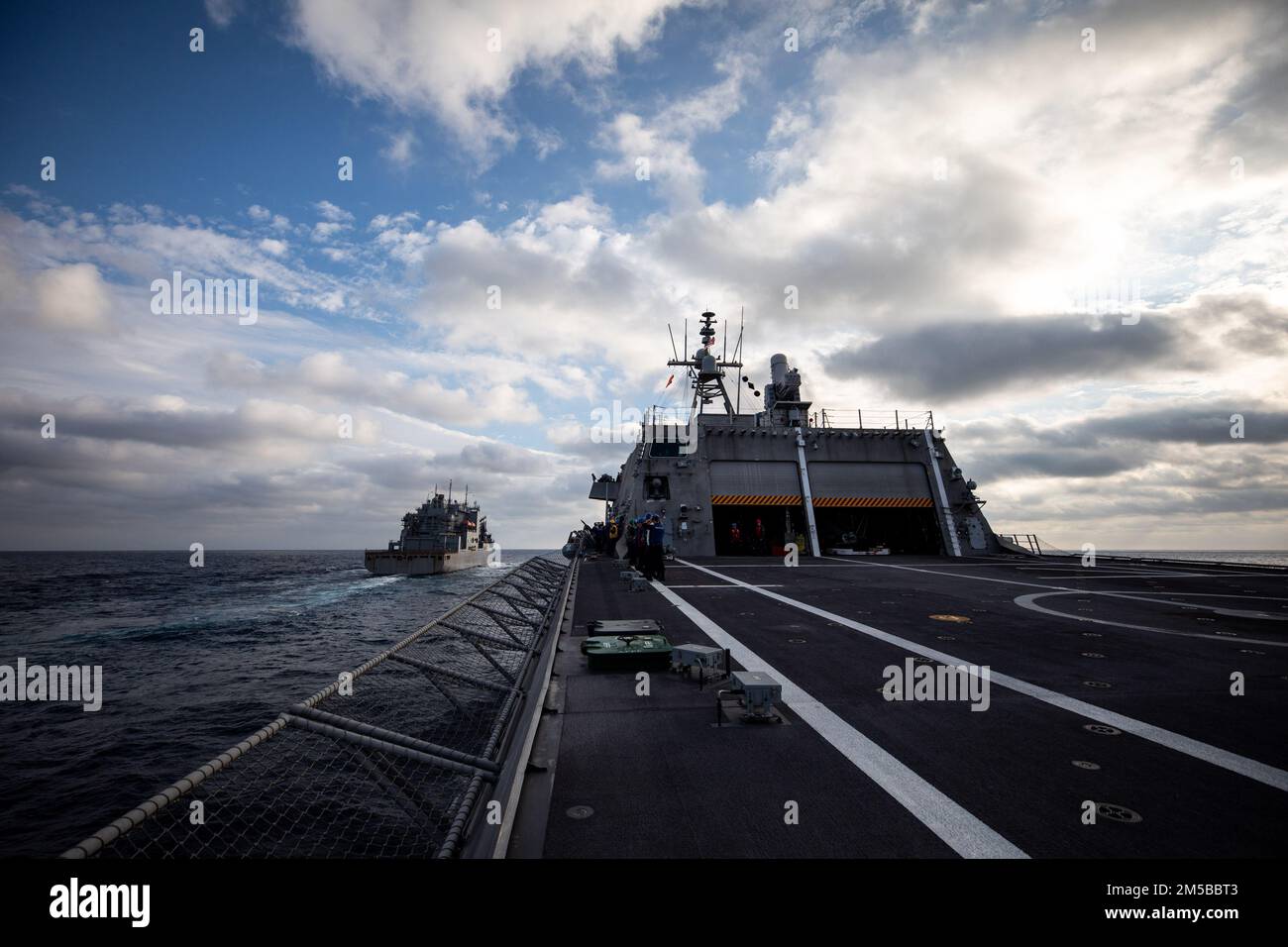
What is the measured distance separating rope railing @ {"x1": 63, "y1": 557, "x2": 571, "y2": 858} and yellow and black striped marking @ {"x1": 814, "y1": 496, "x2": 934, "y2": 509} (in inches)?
842

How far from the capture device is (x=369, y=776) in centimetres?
395

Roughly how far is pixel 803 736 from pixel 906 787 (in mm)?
1104

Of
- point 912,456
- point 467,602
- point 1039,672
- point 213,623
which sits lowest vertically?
point 213,623

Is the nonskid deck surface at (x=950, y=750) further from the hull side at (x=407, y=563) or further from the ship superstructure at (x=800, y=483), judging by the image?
the hull side at (x=407, y=563)

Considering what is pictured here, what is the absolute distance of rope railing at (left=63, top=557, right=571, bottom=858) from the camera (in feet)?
11.4

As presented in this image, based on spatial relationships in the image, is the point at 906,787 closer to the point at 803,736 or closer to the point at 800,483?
the point at 803,736

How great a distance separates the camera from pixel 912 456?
32.1 m

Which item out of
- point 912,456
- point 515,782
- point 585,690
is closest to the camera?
point 515,782

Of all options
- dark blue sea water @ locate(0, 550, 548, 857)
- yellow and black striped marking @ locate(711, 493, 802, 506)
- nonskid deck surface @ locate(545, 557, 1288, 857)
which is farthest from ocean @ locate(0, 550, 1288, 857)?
yellow and black striped marking @ locate(711, 493, 802, 506)

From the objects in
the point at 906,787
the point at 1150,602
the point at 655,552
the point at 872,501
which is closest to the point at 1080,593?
the point at 1150,602
